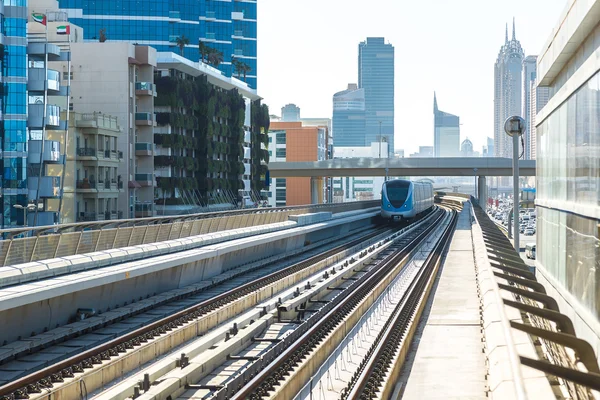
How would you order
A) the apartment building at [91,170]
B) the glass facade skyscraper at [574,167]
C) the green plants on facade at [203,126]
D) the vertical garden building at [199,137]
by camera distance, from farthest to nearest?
the vertical garden building at [199,137], the green plants on facade at [203,126], the apartment building at [91,170], the glass facade skyscraper at [574,167]

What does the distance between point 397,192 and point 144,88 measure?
21194 millimetres

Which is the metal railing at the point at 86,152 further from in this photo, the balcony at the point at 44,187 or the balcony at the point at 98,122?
the balcony at the point at 44,187

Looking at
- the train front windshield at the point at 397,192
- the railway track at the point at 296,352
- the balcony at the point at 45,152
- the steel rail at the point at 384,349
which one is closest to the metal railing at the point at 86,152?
the balcony at the point at 45,152

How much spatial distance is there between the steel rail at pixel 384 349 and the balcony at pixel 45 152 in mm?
25674

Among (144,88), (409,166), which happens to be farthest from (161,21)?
(144,88)

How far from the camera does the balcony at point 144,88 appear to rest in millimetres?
69188

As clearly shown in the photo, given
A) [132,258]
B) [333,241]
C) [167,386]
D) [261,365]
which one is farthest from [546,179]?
[333,241]

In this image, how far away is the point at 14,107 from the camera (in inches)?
1943

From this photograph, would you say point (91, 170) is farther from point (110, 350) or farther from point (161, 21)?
A: point (161, 21)

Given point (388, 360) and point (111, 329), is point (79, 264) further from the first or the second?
point (388, 360)

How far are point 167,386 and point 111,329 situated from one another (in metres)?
7.98

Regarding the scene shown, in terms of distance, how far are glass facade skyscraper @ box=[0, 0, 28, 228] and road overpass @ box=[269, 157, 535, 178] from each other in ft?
167

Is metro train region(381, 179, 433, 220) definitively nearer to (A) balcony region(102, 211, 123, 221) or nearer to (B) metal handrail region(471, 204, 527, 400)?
(A) balcony region(102, 211, 123, 221)

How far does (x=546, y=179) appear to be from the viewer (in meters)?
19.0
